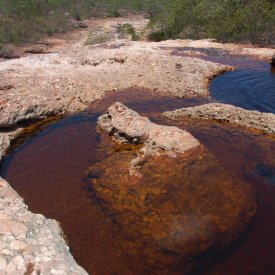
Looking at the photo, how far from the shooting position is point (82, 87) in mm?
12711

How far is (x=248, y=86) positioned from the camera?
46.1 feet

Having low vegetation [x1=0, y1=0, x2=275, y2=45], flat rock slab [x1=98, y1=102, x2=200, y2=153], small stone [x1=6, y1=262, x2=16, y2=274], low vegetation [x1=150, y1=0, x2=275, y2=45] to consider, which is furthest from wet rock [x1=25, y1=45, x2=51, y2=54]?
small stone [x1=6, y1=262, x2=16, y2=274]

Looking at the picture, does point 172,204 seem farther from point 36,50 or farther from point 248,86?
point 36,50

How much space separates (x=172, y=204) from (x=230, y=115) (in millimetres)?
4623

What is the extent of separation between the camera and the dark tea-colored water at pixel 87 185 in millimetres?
5832

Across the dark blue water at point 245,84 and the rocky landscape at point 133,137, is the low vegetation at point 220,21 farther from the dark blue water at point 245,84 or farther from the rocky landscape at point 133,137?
the dark blue water at point 245,84

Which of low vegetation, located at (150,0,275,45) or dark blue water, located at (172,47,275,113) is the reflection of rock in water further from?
low vegetation, located at (150,0,275,45)

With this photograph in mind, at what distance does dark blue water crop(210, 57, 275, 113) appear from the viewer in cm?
1244

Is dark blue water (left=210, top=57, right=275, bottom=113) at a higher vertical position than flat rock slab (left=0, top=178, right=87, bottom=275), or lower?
lower

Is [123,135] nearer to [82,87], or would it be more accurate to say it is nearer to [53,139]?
[53,139]

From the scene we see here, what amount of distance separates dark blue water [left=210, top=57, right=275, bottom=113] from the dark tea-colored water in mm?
2472

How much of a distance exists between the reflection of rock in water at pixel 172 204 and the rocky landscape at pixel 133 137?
0.9 inches

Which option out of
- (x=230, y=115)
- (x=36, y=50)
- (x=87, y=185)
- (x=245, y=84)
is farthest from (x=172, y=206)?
(x=36, y=50)

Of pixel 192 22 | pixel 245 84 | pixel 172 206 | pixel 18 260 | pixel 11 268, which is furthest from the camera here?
pixel 192 22
